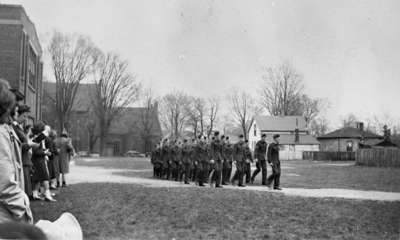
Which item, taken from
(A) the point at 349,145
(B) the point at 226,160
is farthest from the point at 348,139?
(B) the point at 226,160

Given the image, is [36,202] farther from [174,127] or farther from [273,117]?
[174,127]

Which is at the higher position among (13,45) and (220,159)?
(13,45)

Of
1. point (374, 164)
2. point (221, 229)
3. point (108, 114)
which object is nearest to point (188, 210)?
point (221, 229)

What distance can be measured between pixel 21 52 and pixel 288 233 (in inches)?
785

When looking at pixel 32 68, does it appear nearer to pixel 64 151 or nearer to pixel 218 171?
pixel 64 151

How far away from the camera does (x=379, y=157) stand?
37156mm

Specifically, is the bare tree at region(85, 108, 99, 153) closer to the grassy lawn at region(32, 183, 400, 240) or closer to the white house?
the white house

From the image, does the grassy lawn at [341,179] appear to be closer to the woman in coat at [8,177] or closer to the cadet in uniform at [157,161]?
the cadet in uniform at [157,161]

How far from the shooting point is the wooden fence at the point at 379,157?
117ft

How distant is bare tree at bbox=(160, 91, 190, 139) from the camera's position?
8532cm

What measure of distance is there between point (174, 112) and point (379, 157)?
53231mm

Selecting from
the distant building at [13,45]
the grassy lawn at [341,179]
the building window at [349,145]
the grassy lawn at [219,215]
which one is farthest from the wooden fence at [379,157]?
the building window at [349,145]

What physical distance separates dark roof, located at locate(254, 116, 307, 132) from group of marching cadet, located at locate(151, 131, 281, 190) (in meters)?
53.7

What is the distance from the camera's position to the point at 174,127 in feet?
280
